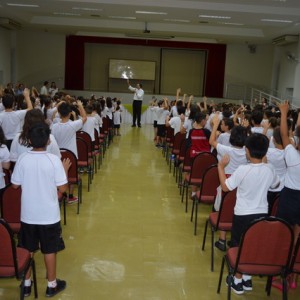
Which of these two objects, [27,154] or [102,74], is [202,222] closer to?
[27,154]

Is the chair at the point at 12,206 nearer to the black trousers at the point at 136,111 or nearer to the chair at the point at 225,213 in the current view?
the chair at the point at 225,213

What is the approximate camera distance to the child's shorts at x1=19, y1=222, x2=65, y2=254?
114 inches

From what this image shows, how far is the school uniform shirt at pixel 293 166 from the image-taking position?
314cm

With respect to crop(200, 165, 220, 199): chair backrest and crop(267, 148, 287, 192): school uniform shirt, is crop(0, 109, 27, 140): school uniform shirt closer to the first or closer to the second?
crop(200, 165, 220, 199): chair backrest

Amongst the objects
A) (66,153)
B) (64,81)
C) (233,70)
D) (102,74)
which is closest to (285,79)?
(233,70)

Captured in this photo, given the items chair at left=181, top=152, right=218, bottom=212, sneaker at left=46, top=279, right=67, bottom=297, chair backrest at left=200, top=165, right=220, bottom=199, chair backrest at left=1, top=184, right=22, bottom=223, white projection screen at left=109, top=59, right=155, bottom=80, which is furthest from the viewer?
white projection screen at left=109, top=59, right=155, bottom=80

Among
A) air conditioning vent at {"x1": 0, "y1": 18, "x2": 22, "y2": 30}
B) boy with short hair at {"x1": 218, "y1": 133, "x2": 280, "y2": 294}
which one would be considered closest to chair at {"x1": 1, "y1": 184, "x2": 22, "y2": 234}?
boy with short hair at {"x1": 218, "y1": 133, "x2": 280, "y2": 294}

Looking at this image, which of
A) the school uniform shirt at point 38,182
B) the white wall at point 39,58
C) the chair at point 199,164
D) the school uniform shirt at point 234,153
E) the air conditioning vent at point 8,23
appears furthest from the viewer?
the white wall at point 39,58

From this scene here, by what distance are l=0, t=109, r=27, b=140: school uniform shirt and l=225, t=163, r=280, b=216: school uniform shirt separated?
11.5ft

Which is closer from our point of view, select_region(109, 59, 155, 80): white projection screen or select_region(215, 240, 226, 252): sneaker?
select_region(215, 240, 226, 252): sneaker

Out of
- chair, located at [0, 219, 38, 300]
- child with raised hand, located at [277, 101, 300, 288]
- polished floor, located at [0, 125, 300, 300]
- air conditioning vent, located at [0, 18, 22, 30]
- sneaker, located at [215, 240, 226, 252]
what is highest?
air conditioning vent, located at [0, 18, 22, 30]

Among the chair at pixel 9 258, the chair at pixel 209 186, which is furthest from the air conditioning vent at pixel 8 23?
the chair at pixel 9 258

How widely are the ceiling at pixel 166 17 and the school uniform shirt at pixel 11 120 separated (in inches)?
290

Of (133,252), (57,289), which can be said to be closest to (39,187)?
(57,289)
